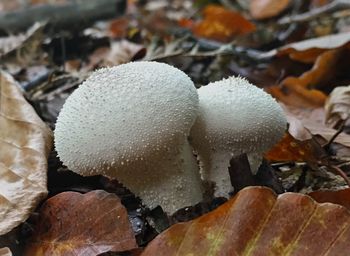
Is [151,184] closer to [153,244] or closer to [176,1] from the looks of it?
[153,244]

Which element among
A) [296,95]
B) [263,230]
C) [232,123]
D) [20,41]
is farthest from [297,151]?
[20,41]

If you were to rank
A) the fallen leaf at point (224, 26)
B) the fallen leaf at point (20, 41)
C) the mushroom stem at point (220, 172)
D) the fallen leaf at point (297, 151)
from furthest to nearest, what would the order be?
1. the fallen leaf at point (224, 26)
2. the fallen leaf at point (20, 41)
3. the fallen leaf at point (297, 151)
4. the mushroom stem at point (220, 172)

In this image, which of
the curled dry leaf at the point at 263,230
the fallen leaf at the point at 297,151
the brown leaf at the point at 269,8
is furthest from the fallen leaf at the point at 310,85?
the brown leaf at the point at 269,8

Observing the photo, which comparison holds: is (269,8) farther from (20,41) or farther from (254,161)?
(254,161)

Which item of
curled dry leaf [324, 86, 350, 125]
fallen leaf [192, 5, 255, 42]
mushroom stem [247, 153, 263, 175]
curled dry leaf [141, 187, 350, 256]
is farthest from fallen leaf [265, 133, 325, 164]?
fallen leaf [192, 5, 255, 42]

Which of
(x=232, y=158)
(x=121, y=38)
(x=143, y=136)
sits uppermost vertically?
(x=143, y=136)

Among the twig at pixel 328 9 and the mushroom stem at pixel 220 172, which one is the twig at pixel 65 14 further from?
the mushroom stem at pixel 220 172

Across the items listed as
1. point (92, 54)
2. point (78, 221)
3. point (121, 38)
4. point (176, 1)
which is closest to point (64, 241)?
point (78, 221)
